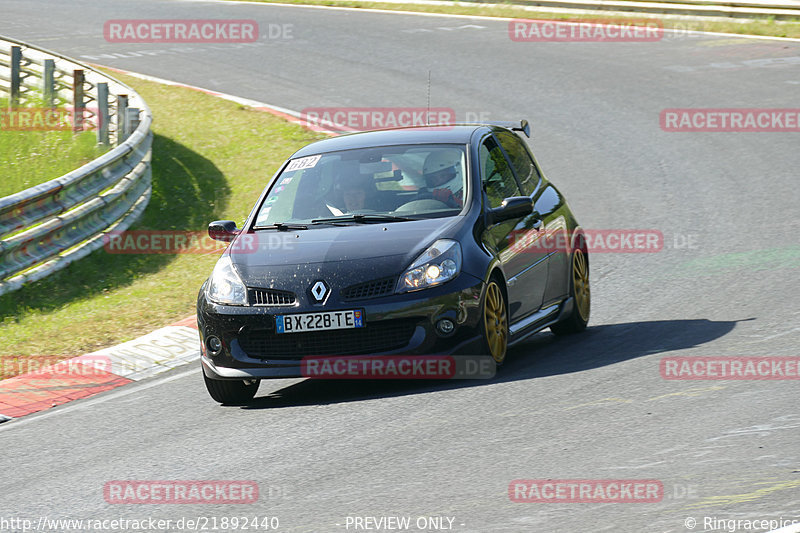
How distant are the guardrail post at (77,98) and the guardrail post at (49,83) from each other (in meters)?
1.20

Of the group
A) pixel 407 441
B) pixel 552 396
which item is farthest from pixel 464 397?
pixel 407 441

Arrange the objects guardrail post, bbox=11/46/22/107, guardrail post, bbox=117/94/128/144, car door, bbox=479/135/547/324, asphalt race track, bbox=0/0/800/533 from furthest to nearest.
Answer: guardrail post, bbox=11/46/22/107 < guardrail post, bbox=117/94/128/144 < car door, bbox=479/135/547/324 < asphalt race track, bbox=0/0/800/533

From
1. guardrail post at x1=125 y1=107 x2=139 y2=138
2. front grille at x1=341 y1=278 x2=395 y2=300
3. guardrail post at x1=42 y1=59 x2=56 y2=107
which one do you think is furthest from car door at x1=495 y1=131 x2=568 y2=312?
guardrail post at x1=42 y1=59 x2=56 y2=107

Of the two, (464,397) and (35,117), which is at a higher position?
(464,397)

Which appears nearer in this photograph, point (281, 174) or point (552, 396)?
point (552, 396)

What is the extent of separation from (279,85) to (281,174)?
13.8 metres

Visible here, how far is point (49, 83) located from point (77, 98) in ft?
4.89

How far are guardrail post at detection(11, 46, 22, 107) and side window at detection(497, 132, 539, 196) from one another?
1234cm

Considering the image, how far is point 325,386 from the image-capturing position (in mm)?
8523

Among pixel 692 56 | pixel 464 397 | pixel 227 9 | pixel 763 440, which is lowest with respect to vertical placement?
pixel 227 9

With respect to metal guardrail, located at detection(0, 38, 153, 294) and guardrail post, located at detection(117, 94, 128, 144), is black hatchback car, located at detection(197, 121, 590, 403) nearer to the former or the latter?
metal guardrail, located at detection(0, 38, 153, 294)

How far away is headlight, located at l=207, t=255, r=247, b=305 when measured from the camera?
7.94 meters

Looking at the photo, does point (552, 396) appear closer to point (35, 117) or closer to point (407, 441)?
point (407, 441)

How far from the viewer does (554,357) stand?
8.84 meters
